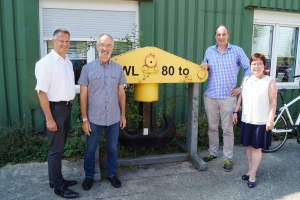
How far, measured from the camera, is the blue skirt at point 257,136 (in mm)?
2951

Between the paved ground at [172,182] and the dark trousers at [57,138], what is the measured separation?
0.24 meters

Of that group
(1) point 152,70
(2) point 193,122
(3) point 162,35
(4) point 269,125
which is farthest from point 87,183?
(3) point 162,35

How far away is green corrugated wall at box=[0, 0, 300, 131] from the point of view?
14.2 feet

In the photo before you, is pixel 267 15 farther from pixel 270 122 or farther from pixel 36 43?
pixel 36 43

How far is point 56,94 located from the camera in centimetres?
262

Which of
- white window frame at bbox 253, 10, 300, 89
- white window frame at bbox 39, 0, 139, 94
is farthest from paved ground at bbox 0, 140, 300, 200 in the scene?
white window frame at bbox 253, 10, 300, 89

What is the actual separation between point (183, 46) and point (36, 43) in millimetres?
2659

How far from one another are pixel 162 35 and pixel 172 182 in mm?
2828

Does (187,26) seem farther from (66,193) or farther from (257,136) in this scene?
(66,193)

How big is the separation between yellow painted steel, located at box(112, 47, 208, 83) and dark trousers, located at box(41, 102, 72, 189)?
849 millimetres

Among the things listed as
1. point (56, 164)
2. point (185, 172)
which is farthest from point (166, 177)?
point (56, 164)

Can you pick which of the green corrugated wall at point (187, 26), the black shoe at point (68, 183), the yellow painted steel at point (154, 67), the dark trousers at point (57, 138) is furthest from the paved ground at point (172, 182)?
the green corrugated wall at point (187, 26)

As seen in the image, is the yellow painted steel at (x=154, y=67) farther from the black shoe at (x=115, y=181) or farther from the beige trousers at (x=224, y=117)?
the black shoe at (x=115, y=181)

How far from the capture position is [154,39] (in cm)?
496
